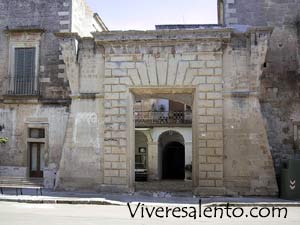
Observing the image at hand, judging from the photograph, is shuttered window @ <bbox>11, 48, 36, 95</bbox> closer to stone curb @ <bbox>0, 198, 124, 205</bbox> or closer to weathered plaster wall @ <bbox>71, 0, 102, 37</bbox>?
weathered plaster wall @ <bbox>71, 0, 102, 37</bbox>

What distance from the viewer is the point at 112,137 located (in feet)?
49.0

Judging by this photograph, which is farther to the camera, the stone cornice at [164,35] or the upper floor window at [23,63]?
the upper floor window at [23,63]

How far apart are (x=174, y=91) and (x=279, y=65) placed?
4.17m

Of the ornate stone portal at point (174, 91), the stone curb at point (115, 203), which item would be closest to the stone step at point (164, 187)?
the ornate stone portal at point (174, 91)

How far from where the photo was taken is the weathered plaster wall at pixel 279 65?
51.1ft

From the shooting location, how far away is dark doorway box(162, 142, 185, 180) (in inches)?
1212

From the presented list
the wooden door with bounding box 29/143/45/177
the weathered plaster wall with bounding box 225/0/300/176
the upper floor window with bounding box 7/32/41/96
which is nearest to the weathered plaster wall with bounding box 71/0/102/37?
the upper floor window with bounding box 7/32/41/96

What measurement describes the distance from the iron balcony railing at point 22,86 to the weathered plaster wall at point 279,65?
816 centimetres

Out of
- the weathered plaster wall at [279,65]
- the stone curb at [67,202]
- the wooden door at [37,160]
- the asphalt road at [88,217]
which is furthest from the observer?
the wooden door at [37,160]

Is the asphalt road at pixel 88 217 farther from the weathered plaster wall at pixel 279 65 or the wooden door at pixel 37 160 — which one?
the wooden door at pixel 37 160

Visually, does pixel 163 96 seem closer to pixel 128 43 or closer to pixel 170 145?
pixel 128 43

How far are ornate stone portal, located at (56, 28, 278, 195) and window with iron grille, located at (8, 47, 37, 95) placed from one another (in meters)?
2.67

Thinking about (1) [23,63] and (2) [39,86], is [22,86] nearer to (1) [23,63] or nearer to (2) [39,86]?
(2) [39,86]

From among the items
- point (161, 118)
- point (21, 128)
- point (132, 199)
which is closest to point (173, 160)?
point (161, 118)
